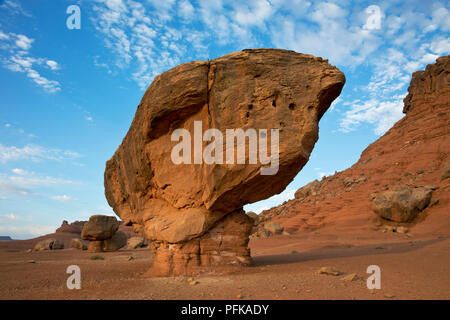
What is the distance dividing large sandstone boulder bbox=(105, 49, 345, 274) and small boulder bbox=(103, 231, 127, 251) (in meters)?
14.8

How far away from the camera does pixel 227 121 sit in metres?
7.79

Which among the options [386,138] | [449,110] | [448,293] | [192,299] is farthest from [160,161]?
[386,138]

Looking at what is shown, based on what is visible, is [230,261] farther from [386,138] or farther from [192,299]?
[386,138]

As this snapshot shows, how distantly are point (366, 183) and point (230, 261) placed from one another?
30.4 m

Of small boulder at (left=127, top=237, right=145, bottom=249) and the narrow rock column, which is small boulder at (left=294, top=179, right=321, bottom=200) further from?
the narrow rock column

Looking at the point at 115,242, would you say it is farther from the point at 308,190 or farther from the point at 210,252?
the point at 308,190

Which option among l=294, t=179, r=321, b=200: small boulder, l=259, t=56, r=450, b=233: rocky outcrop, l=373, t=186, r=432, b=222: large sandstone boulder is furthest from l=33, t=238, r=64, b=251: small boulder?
l=294, t=179, r=321, b=200: small boulder

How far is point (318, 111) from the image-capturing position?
321 inches

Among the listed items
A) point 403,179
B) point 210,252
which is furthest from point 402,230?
point 210,252

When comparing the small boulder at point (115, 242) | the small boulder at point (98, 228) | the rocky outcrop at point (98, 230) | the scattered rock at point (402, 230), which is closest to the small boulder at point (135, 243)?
the small boulder at point (115, 242)

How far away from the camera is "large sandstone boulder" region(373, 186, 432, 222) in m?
21.0

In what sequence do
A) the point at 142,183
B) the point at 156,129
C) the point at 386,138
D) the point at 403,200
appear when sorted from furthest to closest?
1. the point at 386,138
2. the point at 403,200
3. the point at 142,183
4. the point at 156,129

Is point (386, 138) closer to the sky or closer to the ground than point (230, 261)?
closer to the sky

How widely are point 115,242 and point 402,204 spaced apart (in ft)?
73.5
